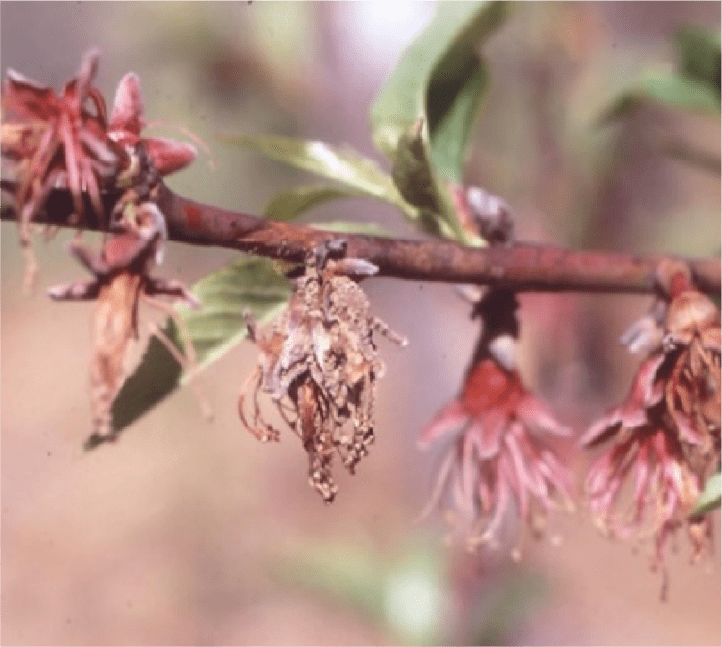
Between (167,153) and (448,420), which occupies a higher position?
(167,153)

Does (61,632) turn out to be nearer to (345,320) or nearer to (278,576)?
(278,576)

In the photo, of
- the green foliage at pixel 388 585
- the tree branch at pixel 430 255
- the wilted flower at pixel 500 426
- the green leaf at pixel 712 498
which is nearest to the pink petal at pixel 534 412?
the wilted flower at pixel 500 426

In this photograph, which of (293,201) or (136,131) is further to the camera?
(293,201)

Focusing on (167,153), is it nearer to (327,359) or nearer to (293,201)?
(327,359)

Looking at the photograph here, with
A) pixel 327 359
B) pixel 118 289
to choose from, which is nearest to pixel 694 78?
pixel 327 359

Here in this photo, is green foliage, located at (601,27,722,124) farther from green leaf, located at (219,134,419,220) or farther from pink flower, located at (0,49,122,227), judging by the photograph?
pink flower, located at (0,49,122,227)

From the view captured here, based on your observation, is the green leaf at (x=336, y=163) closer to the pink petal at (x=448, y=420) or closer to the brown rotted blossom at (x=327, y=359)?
the pink petal at (x=448, y=420)

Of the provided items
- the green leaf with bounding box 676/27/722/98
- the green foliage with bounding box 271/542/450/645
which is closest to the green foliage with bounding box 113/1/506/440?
the green leaf with bounding box 676/27/722/98
